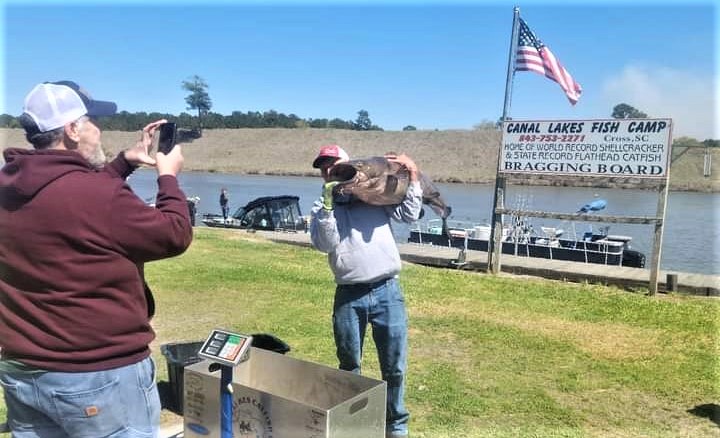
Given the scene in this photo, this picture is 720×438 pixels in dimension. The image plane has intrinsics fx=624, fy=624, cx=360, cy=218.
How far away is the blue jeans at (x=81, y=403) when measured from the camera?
192cm

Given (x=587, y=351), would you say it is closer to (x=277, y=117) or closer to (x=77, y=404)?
(x=77, y=404)

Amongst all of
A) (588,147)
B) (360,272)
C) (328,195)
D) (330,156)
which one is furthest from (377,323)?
(588,147)

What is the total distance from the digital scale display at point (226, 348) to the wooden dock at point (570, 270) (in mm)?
8861

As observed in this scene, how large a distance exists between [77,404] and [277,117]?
97.2 m

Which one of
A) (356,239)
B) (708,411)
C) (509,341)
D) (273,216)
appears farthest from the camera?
(273,216)

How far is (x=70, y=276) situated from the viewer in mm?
1897

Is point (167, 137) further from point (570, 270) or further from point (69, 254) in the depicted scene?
point (570, 270)

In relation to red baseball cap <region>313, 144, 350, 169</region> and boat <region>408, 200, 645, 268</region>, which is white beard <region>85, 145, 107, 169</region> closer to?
red baseball cap <region>313, 144, 350, 169</region>

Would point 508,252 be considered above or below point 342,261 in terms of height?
below

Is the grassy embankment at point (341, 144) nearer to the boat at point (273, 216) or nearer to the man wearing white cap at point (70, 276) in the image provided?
the boat at point (273, 216)

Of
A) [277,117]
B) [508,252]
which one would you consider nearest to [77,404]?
[508,252]

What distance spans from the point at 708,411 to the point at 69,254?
14.7 feet

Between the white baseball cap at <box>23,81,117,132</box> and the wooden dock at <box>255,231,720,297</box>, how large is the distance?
9.56 metres

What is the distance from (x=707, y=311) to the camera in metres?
7.72
